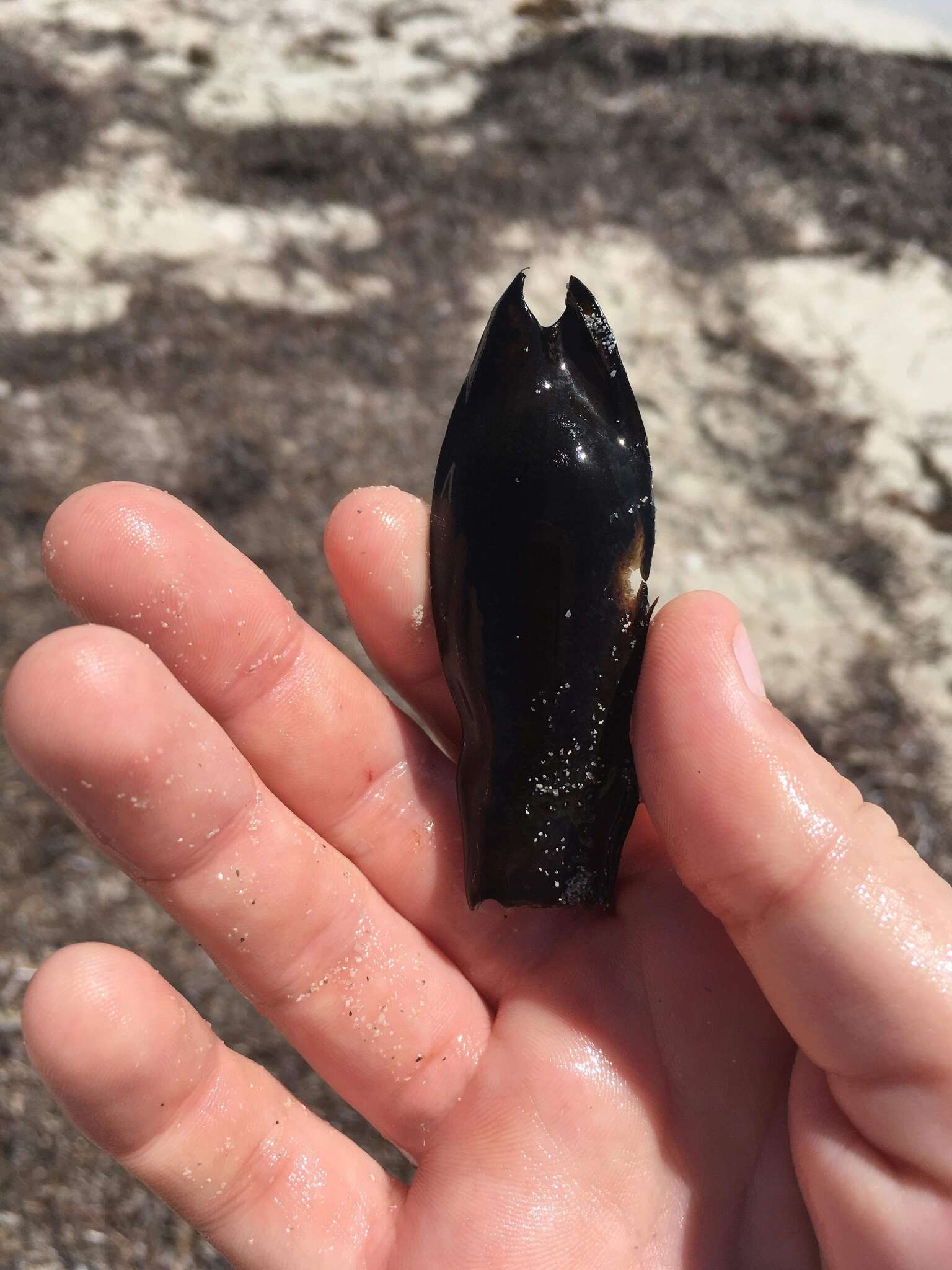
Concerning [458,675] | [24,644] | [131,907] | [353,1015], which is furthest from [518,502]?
[24,644]

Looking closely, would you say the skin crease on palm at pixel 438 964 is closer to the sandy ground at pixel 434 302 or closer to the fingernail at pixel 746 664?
the fingernail at pixel 746 664

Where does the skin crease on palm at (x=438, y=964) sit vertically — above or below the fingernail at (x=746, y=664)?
below

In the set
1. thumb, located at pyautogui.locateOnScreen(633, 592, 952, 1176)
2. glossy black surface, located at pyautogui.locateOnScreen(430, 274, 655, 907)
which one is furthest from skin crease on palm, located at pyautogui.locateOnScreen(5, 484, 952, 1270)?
glossy black surface, located at pyautogui.locateOnScreen(430, 274, 655, 907)

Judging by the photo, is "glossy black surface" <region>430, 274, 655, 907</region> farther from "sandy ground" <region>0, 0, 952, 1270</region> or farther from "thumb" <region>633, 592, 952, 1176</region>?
"sandy ground" <region>0, 0, 952, 1270</region>

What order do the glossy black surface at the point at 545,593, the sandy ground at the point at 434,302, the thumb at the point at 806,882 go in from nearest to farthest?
the thumb at the point at 806,882 < the glossy black surface at the point at 545,593 < the sandy ground at the point at 434,302

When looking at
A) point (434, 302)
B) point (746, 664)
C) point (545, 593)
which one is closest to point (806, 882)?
point (746, 664)

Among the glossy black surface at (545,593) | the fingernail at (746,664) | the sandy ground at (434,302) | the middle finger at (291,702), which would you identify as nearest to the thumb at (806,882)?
the fingernail at (746,664)
